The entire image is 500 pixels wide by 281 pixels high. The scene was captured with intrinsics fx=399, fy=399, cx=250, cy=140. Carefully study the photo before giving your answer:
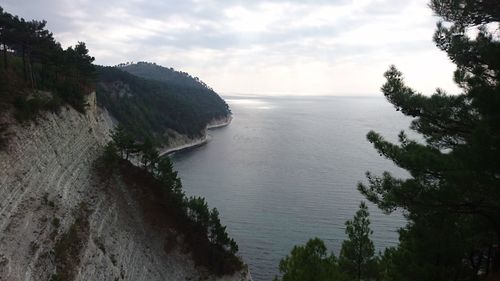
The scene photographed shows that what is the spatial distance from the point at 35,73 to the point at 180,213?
29.2 m

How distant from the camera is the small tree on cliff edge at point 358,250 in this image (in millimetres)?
37438

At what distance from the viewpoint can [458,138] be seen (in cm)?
1597

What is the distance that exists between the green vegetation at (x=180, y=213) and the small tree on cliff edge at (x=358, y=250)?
63.8 feet

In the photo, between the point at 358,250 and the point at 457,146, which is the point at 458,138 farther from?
the point at 358,250

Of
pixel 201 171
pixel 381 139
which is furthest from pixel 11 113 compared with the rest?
pixel 201 171

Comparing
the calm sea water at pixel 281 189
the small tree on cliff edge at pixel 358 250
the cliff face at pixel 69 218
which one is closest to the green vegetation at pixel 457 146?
the small tree on cliff edge at pixel 358 250

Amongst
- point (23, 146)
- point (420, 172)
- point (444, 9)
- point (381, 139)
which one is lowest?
point (23, 146)

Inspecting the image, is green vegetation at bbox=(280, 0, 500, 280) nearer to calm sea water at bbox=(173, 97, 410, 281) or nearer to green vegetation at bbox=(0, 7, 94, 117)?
calm sea water at bbox=(173, 97, 410, 281)

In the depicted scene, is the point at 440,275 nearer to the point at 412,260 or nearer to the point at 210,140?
the point at 412,260

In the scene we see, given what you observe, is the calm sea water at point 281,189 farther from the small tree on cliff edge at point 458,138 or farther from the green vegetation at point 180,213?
the small tree on cliff edge at point 458,138

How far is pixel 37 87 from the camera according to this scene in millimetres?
49219

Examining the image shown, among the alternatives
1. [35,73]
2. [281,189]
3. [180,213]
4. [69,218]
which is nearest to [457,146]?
[69,218]

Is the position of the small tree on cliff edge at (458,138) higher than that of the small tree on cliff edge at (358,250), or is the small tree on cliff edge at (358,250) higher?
the small tree on cliff edge at (458,138)

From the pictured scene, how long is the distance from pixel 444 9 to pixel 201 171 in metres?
112
